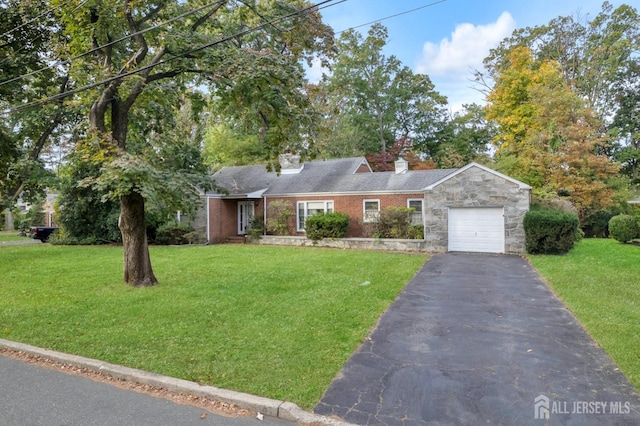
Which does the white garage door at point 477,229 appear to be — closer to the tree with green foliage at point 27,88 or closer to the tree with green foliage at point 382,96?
the tree with green foliage at point 27,88

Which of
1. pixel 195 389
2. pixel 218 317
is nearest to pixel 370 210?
pixel 218 317

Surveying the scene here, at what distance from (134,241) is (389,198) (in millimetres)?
12341

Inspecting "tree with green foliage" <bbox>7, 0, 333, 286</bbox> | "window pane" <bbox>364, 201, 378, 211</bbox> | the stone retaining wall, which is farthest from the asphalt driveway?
"window pane" <bbox>364, 201, 378, 211</bbox>

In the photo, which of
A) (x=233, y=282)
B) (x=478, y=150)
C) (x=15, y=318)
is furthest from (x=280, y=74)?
(x=478, y=150)

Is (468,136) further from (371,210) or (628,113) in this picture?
(371,210)

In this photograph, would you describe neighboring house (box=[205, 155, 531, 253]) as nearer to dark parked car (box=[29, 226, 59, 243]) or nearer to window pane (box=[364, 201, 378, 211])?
window pane (box=[364, 201, 378, 211])

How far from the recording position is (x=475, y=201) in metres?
15.2

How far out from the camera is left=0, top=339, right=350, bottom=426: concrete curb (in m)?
3.49

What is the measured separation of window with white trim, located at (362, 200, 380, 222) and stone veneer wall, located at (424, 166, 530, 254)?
2.70 meters

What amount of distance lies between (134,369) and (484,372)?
162 inches

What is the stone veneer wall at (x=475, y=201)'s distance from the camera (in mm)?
14578

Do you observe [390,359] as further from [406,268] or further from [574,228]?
[574,228]

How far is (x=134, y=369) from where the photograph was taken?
4414 mm

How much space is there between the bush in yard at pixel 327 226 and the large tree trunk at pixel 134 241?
978cm
